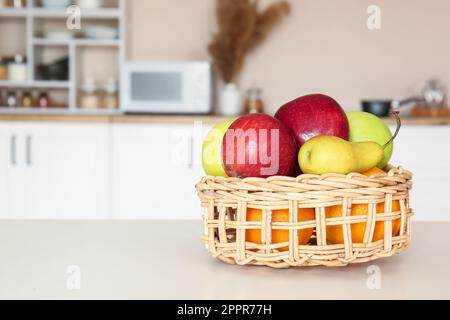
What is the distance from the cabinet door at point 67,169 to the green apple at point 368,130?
2.40m

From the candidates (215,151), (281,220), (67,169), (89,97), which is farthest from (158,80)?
(281,220)

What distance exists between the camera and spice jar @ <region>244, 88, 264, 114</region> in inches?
133

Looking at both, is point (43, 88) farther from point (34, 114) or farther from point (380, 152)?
point (380, 152)

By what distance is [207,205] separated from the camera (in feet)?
2.35

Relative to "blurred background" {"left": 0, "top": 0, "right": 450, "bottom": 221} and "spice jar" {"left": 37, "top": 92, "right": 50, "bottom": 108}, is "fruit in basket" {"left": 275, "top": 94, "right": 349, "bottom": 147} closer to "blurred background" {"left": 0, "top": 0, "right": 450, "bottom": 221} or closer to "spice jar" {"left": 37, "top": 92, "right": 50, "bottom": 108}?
"blurred background" {"left": 0, "top": 0, "right": 450, "bottom": 221}

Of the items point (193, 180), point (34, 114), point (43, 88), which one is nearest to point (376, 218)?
point (193, 180)

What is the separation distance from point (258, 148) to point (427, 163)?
2.48 m

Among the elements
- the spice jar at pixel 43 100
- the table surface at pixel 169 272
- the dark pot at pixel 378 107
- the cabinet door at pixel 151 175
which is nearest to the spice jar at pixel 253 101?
the cabinet door at pixel 151 175

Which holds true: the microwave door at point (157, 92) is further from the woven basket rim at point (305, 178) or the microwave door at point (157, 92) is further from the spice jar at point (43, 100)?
the woven basket rim at point (305, 178)

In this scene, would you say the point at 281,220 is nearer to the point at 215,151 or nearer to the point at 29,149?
the point at 215,151

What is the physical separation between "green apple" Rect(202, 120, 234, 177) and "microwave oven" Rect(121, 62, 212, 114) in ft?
7.99

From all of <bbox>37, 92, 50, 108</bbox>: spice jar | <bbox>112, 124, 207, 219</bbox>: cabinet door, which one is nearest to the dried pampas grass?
<bbox>112, 124, 207, 219</bbox>: cabinet door

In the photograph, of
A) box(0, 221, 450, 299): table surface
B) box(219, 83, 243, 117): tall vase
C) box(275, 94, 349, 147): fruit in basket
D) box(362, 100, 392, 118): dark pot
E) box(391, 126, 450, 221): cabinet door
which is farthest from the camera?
box(219, 83, 243, 117): tall vase

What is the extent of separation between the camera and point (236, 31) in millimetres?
3381
